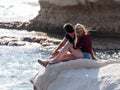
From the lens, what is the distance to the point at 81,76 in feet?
30.7

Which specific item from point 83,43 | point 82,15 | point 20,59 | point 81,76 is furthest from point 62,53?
point 82,15

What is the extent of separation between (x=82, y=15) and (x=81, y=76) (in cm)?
2309

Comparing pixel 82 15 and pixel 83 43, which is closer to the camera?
pixel 83 43

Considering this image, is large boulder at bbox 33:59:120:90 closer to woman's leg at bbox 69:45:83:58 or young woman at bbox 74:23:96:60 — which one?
woman's leg at bbox 69:45:83:58

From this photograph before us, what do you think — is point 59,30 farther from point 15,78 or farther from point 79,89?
point 79,89

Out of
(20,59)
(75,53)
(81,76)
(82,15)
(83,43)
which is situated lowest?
(20,59)

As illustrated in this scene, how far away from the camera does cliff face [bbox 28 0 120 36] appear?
30.9 m

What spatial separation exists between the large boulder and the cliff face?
2044 cm

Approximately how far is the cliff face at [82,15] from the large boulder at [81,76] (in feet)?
67.1

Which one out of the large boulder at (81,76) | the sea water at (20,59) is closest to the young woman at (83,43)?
the large boulder at (81,76)

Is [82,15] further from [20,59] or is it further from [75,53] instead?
[75,53]

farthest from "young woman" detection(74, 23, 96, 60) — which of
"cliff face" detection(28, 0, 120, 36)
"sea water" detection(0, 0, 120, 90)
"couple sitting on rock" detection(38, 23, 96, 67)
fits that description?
"cliff face" detection(28, 0, 120, 36)

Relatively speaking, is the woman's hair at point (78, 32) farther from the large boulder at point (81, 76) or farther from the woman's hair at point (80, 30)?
the large boulder at point (81, 76)

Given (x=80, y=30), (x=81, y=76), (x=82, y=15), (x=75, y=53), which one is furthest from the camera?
(x=82, y=15)
